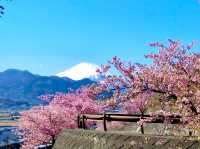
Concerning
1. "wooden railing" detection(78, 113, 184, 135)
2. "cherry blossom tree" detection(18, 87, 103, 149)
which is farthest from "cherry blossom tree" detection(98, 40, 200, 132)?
"cherry blossom tree" detection(18, 87, 103, 149)

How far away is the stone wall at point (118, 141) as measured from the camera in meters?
15.2

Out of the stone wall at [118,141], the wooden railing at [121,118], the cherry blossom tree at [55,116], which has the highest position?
the cherry blossom tree at [55,116]

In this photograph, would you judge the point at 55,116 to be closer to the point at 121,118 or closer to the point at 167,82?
the point at 121,118

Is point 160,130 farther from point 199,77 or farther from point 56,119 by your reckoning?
point 56,119

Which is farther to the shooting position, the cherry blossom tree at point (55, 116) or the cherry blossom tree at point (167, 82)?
the cherry blossom tree at point (55, 116)

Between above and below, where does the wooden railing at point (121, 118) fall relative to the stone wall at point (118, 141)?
above

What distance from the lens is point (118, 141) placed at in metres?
17.6

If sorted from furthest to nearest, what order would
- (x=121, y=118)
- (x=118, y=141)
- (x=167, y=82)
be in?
(x=121, y=118) < (x=118, y=141) < (x=167, y=82)

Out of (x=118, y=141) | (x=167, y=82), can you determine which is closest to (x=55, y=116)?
(x=118, y=141)

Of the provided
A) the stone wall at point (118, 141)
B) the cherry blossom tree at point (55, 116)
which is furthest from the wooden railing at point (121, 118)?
the cherry blossom tree at point (55, 116)

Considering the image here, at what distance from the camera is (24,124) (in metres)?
44.4

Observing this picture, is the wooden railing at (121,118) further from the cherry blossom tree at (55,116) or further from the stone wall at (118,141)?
the cherry blossom tree at (55,116)

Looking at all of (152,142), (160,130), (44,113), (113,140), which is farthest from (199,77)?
(44,113)

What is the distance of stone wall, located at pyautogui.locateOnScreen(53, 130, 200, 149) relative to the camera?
15.2 m
